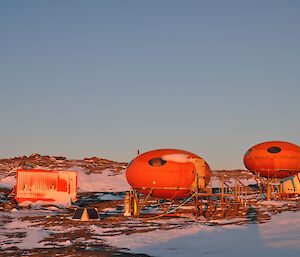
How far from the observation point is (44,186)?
106 feet

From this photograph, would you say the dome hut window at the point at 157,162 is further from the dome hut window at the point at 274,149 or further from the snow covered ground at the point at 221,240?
the dome hut window at the point at 274,149

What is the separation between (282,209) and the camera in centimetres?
2484

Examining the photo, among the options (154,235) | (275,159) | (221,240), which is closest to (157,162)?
(154,235)

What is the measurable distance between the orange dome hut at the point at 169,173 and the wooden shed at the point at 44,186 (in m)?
11.0

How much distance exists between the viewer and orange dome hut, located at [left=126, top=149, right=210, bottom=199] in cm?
2322

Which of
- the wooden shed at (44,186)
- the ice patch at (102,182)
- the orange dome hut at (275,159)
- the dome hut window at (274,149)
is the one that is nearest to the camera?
the wooden shed at (44,186)

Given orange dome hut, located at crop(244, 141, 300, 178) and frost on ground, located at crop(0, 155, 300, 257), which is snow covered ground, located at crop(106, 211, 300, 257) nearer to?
frost on ground, located at crop(0, 155, 300, 257)

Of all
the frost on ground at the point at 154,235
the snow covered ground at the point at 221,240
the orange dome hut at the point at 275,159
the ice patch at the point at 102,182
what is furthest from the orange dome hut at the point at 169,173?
the ice patch at the point at 102,182

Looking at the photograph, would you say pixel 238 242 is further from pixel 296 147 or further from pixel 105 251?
pixel 296 147

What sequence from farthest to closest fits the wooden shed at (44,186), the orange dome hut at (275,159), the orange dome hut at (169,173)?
1. the orange dome hut at (275,159)
2. the wooden shed at (44,186)
3. the orange dome hut at (169,173)

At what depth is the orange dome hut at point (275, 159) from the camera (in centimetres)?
3362

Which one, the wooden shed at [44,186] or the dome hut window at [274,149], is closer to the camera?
the wooden shed at [44,186]

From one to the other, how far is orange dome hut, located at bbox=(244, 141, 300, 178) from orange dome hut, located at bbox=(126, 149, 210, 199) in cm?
1200

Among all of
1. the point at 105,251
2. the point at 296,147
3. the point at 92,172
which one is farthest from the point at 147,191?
the point at 92,172
